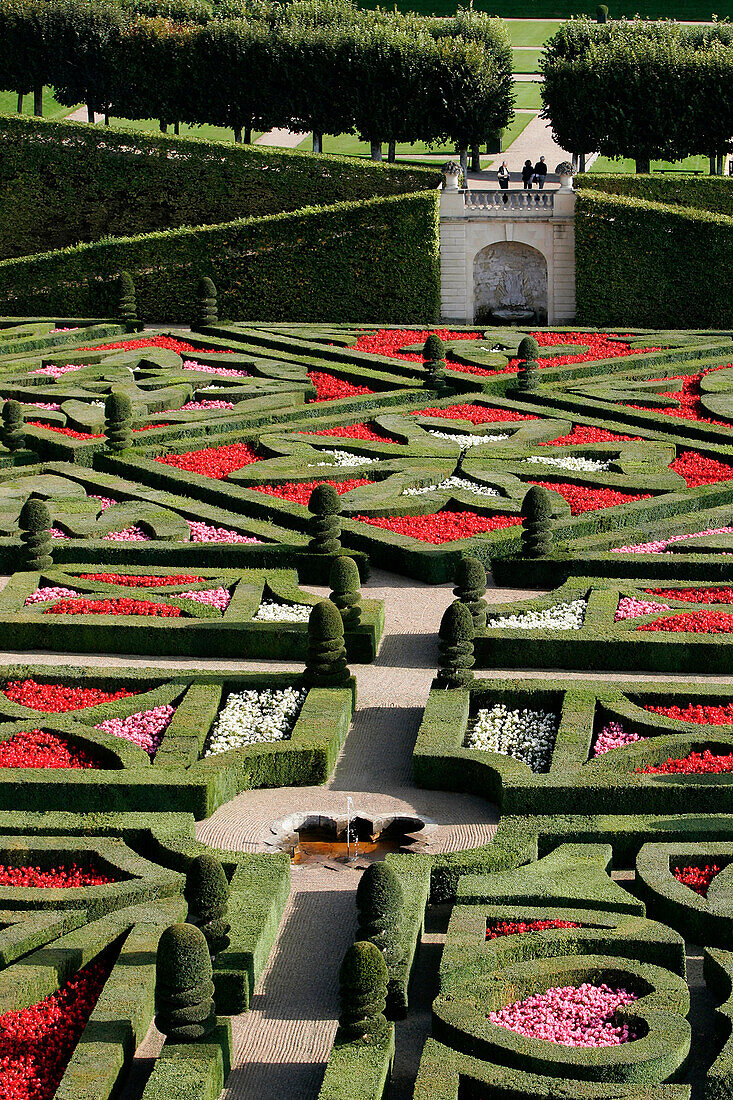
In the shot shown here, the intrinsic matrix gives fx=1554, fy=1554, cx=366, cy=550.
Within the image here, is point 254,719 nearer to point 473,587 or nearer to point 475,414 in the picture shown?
point 473,587

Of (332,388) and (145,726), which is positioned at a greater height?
(332,388)

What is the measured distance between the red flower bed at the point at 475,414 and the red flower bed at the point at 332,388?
230cm

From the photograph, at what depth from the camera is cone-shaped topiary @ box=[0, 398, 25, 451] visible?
33.4 meters

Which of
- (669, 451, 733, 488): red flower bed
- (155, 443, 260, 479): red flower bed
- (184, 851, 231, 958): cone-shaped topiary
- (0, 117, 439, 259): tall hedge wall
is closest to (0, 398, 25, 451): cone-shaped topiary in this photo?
(155, 443, 260, 479): red flower bed

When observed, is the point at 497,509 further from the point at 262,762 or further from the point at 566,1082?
the point at 566,1082

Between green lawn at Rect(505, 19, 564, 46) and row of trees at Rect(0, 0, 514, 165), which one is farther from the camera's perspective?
green lawn at Rect(505, 19, 564, 46)

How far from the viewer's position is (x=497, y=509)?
2820 cm

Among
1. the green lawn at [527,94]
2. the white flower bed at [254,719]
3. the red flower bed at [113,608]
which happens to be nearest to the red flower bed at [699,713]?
the white flower bed at [254,719]

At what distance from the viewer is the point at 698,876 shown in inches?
635

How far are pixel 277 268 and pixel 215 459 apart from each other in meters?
19.1

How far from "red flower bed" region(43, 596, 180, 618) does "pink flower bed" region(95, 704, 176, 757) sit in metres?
3.61

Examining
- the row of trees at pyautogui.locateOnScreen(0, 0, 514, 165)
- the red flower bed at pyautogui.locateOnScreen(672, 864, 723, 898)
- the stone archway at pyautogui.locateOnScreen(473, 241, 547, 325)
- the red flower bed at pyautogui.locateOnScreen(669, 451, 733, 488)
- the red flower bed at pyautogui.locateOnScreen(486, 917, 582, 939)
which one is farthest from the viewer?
the row of trees at pyautogui.locateOnScreen(0, 0, 514, 165)

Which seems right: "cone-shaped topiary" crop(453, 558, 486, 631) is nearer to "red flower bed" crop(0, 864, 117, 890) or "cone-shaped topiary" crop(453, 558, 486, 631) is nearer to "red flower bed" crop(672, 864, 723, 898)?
"red flower bed" crop(672, 864, 723, 898)

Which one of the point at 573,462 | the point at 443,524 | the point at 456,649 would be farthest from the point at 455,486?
the point at 456,649
